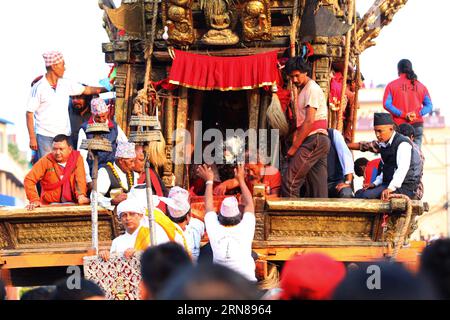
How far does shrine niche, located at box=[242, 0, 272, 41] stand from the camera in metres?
15.7

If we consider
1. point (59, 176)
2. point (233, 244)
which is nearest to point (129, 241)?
point (233, 244)

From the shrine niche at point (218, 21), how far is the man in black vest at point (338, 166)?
1.62 metres

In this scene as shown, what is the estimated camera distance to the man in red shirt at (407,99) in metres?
17.0

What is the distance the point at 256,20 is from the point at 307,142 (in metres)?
1.77

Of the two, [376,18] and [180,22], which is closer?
[180,22]

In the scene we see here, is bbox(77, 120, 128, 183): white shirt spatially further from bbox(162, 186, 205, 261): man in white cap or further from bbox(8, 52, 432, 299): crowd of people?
bbox(162, 186, 205, 261): man in white cap

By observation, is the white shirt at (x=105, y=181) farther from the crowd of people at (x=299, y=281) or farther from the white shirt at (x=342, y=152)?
the crowd of people at (x=299, y=281)

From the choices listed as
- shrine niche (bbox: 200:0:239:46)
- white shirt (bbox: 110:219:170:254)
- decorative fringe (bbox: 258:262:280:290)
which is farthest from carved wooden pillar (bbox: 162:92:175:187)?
white shirt (bbox: 110:219:170:254)

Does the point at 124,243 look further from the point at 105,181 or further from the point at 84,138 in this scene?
the point at 84,138

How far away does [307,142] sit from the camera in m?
14.8

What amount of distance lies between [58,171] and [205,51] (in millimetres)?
2510

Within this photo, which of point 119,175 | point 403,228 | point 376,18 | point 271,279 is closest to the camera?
point 271,279

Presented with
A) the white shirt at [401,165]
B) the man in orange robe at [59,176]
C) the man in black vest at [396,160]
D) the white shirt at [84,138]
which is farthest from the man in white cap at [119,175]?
the white shirt at [401,165]

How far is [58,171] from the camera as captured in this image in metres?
14.8
